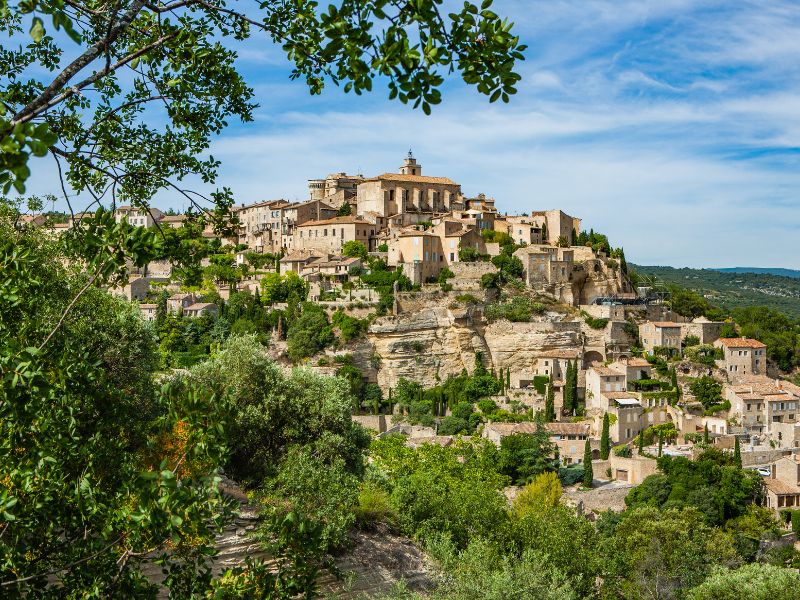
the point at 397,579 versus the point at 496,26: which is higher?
the point at 496,26

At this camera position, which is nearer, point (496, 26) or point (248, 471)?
point (496, 26)

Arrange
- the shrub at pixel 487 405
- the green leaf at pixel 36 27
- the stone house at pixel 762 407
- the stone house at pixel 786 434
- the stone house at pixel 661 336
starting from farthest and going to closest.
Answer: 1. the stone house at pixel 661 336
2. the shrub at pixel 487 405
3. the stone house at pixel 762 407
4. the stone house at pixel 786 434
5. the green leaf at pixel 36 27

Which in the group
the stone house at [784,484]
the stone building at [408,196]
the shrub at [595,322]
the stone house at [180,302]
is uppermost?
the stone building at [408,196]

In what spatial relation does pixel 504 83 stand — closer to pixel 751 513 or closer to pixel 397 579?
pixel 397 579

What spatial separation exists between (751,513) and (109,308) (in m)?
26.0

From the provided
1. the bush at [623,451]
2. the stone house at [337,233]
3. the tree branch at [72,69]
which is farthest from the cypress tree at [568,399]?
the tree branch at [72,69]

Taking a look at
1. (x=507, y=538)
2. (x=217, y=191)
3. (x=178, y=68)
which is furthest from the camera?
(x=507, y=538)

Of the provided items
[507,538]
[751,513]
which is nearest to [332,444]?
[507,538]

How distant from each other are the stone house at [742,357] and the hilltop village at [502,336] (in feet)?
0.31

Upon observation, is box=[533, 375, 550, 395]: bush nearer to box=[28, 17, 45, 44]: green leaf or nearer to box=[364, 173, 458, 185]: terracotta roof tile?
box=[364, 173, 458, 185]: terracotta roof tile

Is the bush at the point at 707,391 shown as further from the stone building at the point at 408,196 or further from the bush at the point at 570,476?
the stone building at the point at 408,196

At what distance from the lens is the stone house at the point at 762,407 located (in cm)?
4144

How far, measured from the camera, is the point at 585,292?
52.8m

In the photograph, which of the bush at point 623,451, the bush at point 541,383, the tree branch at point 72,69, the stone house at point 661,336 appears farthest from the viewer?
the stone house at point 661,336
